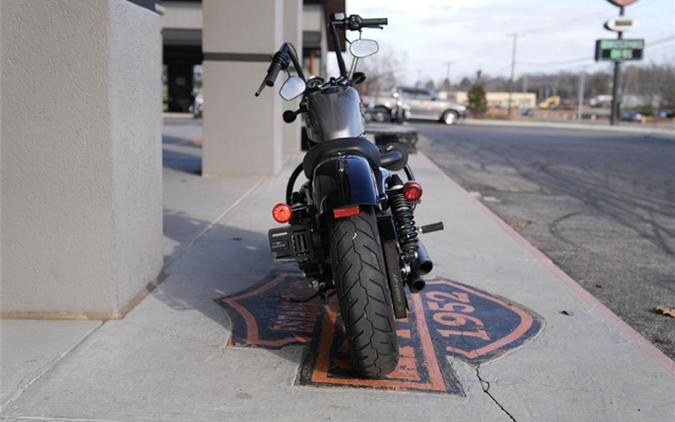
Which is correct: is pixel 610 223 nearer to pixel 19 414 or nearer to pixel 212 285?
pixel 212 285

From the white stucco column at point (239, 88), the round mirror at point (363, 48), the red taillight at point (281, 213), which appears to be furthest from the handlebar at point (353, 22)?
the white stucco column at point (239, 88)

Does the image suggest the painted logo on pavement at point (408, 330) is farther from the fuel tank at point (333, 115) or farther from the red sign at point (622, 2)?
the red sign at point (622, 2)

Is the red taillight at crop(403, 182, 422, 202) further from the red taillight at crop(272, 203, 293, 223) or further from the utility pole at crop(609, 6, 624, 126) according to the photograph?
the utility pole at crop(609, 6, 624, 126)

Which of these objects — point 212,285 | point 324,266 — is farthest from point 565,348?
point 212,285

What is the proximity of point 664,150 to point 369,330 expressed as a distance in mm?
23067

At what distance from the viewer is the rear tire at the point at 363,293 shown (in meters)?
3.36

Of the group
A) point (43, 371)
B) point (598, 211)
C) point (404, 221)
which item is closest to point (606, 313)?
point (404, 221)

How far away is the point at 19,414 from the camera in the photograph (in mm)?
3068

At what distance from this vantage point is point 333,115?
4.10m

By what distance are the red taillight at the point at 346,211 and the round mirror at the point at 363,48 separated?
5.07 feet

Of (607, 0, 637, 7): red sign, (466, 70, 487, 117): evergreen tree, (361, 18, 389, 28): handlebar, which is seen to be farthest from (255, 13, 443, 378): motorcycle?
(466, 70, 487, 117): evergreen tree

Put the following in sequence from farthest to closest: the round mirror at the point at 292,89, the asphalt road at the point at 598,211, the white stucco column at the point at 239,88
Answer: the white stucco column at the point at 239,88 → the asphalt road at the point at 598,211 → the round mirror at the point at 292,89

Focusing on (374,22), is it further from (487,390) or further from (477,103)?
(477,103)

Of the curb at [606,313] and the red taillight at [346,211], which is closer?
the red taillight at [346,211]
